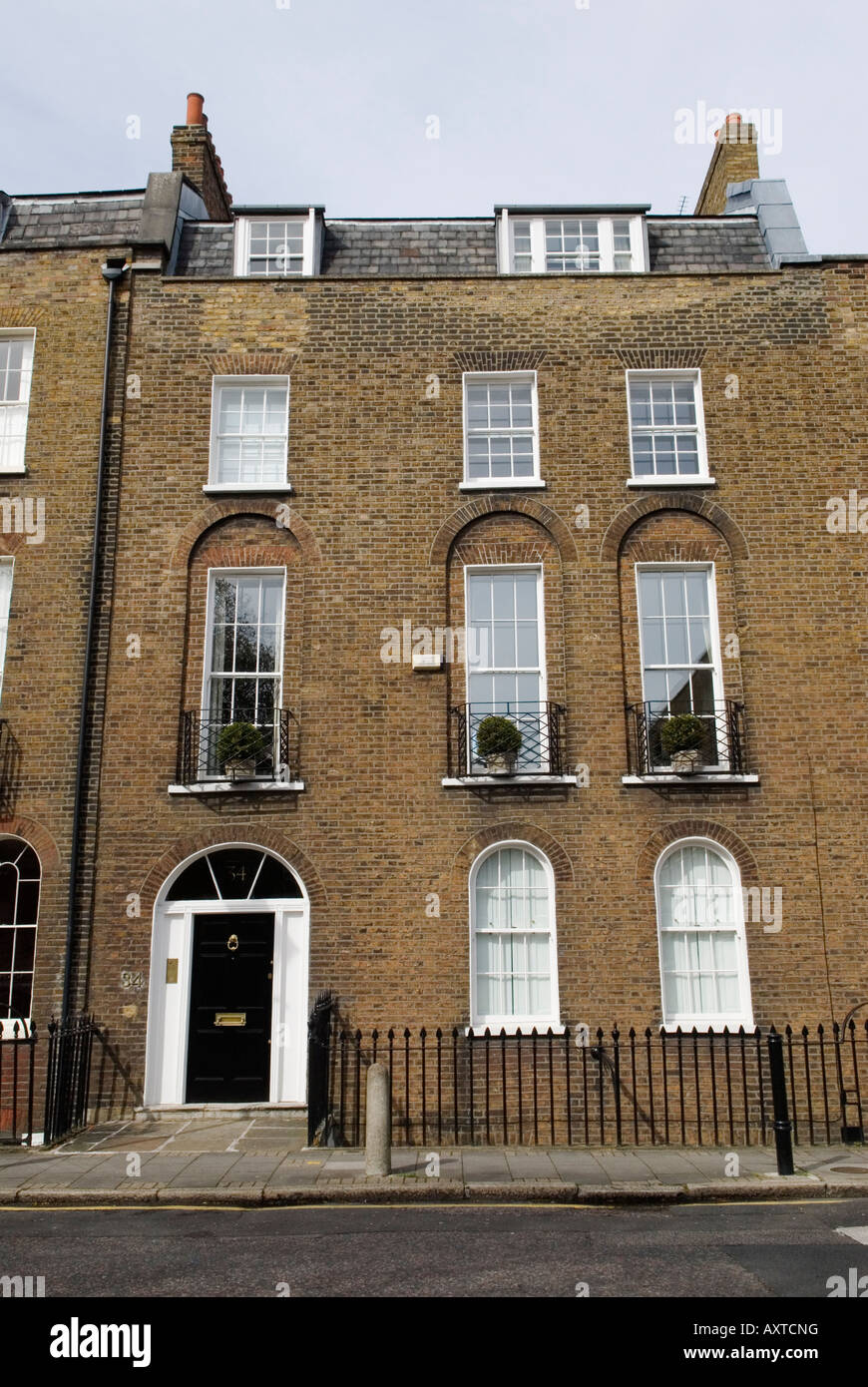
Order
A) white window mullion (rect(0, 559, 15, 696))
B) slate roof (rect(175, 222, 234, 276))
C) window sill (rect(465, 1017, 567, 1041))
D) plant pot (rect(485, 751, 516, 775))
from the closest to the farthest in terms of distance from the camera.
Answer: window sill (rect(465, 1017, 567, 1041))
plant pot (rect(485, 751, 516, 775))
white window mullion (rect(0, 559, 15, 696))
slate roof (rect(175, 222, 234, 276))

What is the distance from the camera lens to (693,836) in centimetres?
1289

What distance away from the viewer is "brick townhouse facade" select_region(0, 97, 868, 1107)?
12680mm

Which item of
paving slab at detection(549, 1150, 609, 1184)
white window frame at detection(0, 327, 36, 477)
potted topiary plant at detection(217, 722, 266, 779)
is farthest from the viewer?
white window frame at detection(0, 327, 36, 477)

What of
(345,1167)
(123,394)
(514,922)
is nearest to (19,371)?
(123,394)

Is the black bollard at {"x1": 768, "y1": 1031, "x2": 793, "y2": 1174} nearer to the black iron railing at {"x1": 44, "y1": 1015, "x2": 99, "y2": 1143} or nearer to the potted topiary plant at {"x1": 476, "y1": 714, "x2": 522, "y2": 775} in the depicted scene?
the potted topiary plant at {"x1": 476, "y1": 714, "x2": 522, "y2": 775}

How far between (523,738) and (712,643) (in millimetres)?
2895

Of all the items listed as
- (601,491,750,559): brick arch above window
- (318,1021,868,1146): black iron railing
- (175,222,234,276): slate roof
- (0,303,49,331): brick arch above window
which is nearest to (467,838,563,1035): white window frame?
(318,1021,868,1146): black iron railing

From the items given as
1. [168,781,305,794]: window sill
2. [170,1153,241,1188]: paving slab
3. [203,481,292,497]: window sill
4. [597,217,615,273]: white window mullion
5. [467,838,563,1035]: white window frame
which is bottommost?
[170,1153,241,1188]: paving slab

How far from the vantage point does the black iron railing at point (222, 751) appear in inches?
518

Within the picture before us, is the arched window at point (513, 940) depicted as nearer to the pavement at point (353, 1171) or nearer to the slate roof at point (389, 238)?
the pavement at point (353, 1171)

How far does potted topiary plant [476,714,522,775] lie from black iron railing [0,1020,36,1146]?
6262 mm

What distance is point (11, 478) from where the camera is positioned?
A: 14305 millimetres

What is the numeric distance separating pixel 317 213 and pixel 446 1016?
11.8m
